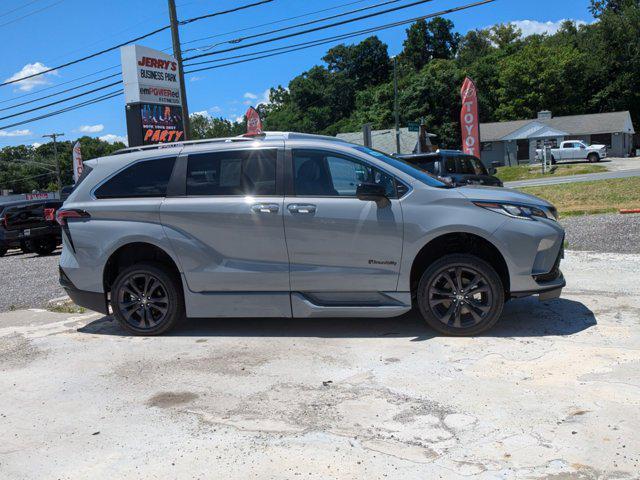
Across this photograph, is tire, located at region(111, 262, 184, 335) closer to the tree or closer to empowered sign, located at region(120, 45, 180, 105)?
empowered sign, located at region(120, 45, 180, 105)

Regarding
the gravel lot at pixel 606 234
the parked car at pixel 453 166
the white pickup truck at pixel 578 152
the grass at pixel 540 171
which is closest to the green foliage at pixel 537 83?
the white pickup truck at pixel 578 152

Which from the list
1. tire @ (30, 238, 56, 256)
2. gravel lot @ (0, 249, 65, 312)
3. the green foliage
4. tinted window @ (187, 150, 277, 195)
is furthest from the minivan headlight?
the green foliage

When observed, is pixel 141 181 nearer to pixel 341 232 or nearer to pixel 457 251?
pixel 341 232

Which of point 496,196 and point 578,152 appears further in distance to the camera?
point 578,152

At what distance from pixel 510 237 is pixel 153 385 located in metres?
3.36

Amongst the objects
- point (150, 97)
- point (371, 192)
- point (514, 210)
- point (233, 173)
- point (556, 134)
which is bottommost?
point (514, 210)

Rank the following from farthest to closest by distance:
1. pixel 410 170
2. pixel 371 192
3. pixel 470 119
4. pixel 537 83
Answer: pixel 537 83 < pixel 470 119 < pixel 410 170 < pixel 371 192

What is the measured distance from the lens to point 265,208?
5406 mm

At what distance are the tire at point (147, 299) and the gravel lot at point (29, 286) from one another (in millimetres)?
2845

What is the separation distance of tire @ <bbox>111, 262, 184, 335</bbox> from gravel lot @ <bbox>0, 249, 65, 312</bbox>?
9.33 feet

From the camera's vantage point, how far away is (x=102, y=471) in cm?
328

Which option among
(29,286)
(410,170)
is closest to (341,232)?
(410,170)

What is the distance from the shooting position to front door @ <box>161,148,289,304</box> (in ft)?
17.7

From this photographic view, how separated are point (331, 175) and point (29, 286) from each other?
6.88m
